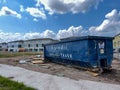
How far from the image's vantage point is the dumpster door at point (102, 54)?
15041mm

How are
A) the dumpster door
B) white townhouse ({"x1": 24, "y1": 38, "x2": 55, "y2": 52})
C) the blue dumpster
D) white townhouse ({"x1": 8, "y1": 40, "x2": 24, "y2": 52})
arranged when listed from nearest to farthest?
1. the blue dumpster
2. the dumpster door
3. white townhouse ({"x1": 24, "y1": 38, "x2": 55, "y2": 52})
4. white townhouse ({"x1": 8, "y1": 40, "x2": 24, "y2": 52})

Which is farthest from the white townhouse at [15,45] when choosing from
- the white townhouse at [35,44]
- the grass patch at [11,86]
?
the grass patch at [11,86]

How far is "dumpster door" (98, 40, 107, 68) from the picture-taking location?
15041mm

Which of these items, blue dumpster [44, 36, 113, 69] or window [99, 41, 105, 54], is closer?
blue dumpster [44, 36, 113, 69]

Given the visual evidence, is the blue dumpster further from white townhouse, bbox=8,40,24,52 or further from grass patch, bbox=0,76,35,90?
white townhouse, bbox=8,40,24,52

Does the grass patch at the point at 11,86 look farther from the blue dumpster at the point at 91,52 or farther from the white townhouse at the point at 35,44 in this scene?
the white townhouse at the point at 35,44

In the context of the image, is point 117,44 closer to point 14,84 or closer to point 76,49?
point 76,49

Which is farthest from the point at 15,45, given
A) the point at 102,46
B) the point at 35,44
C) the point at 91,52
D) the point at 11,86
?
the point at 11,86

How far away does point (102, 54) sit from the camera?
15.3 meters

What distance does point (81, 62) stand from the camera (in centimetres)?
1597

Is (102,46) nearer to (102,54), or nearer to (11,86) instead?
(102,54)

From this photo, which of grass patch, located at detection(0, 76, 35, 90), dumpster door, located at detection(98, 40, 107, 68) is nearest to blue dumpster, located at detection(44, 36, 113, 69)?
dumpster door, located at detection(98, 40, 107, 68)

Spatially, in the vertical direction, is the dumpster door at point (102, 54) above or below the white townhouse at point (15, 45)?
below

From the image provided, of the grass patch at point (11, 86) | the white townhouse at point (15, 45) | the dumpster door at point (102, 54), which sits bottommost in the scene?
the grass patch at point (11, 86)
